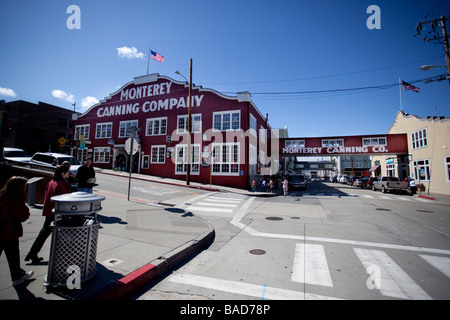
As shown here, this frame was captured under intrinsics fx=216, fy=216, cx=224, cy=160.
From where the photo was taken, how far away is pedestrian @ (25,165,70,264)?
3842 millimetres

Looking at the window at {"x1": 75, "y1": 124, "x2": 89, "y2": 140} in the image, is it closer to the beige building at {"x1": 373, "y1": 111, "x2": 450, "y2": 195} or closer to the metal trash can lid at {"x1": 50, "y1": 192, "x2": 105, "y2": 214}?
the metal trash can lid at {"x1": 50, "y1": 192, "x2": 105, "y2": 214}

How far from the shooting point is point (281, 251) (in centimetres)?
522

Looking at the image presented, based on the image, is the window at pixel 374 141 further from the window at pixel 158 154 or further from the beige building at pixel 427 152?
the window at pixel 158 154

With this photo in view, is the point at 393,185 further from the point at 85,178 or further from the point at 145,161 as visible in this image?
the point at 145,161

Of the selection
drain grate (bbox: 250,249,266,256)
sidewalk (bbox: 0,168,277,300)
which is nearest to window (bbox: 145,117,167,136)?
sidewalk (bbox: 0,168,277,300)

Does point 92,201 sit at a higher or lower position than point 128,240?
higher

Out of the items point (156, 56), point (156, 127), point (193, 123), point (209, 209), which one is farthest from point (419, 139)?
point (156, 56)

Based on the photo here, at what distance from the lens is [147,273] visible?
371 cm

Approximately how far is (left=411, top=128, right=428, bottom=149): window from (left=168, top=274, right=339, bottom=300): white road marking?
94.8ft

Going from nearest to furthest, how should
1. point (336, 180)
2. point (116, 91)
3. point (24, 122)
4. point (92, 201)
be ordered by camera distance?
point (92, 201), point (116, 91), point (24, 122), point (336, 180)

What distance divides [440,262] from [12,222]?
807 centimetres
